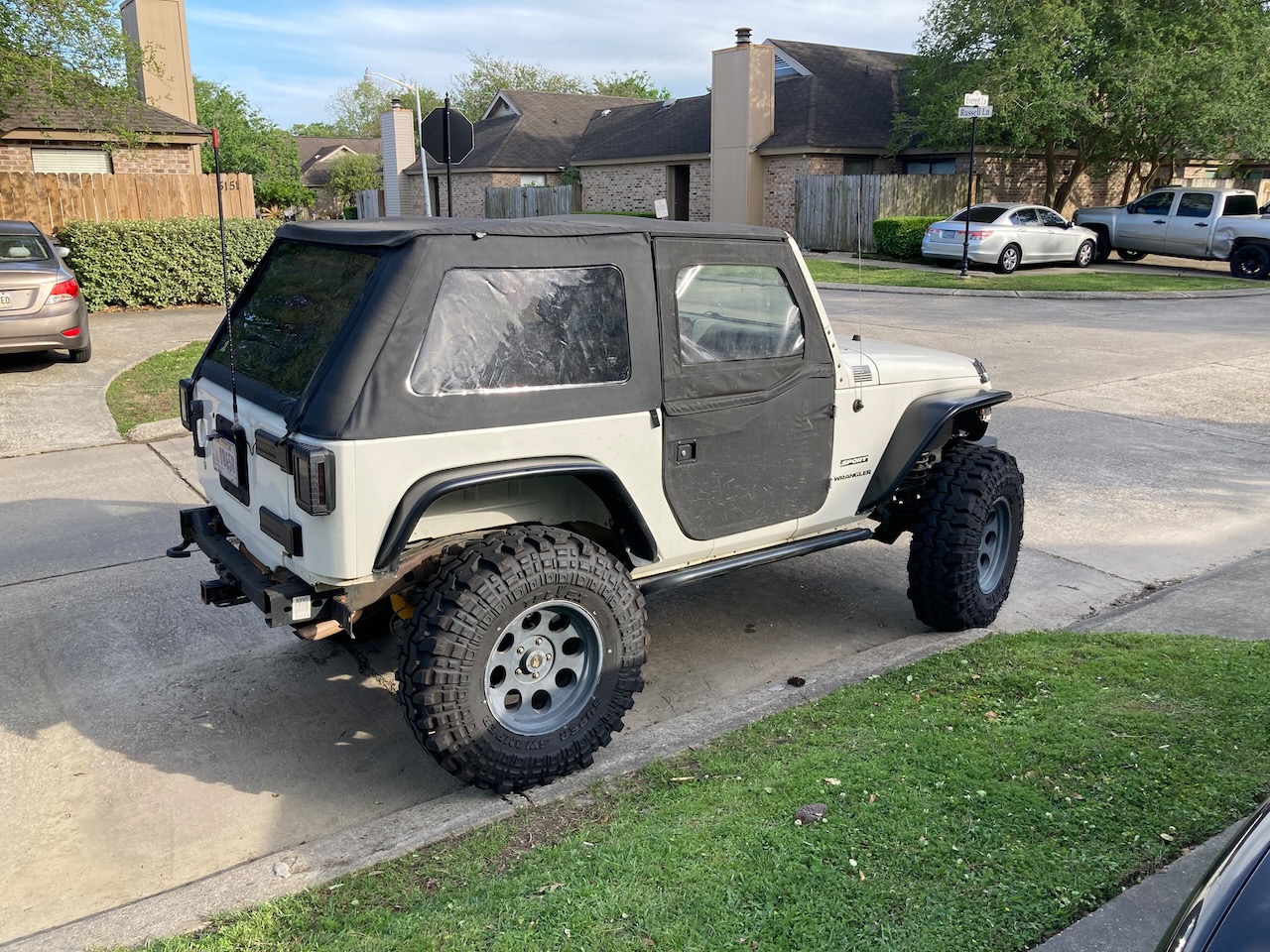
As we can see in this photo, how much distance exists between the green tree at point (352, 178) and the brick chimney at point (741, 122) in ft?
105

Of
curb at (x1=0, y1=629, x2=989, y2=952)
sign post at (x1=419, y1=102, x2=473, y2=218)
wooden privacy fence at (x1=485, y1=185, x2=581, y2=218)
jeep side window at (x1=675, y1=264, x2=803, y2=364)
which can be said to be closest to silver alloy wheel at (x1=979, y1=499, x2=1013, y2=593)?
curb at (x1=0, y1=629, x2=989, y2=952)

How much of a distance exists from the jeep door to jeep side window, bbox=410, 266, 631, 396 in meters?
0.26

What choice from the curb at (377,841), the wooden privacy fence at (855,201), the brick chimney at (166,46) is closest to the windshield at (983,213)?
the wooden privacy fence at (855,201)

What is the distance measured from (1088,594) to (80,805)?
5.01 metres

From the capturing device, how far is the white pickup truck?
23.3m

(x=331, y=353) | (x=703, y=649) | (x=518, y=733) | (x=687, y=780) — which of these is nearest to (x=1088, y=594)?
(x=703, y=649)

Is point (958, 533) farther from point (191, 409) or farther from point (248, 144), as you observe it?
point (248, 144)

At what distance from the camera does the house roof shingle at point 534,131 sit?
4222 centimetres

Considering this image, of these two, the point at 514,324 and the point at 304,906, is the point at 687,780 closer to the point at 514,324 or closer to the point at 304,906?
the point at 304,906

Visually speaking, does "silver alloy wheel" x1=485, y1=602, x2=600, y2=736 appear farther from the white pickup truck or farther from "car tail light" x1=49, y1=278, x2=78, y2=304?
the white pickup truck

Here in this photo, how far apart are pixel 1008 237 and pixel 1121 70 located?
Result: 19.0 ft

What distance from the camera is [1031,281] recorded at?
21625 mm

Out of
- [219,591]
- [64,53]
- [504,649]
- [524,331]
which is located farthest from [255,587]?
[64,53]

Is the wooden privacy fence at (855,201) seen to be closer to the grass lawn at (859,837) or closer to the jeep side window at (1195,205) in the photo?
the jeep side window at (1195,205)
